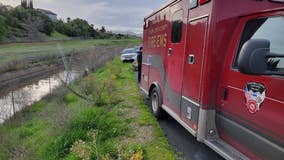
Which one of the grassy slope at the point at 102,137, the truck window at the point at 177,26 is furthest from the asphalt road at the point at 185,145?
the truck window at the point at 177,26

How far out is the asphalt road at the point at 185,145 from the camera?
13.0 feet

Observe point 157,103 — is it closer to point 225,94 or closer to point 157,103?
point 157,103

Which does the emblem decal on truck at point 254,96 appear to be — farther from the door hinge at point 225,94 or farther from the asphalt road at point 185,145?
the asphalt road at point 185,145

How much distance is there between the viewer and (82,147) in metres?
3.07

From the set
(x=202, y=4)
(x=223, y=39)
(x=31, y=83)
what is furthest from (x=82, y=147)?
(x=31, y=83)

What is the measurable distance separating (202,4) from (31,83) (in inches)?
718

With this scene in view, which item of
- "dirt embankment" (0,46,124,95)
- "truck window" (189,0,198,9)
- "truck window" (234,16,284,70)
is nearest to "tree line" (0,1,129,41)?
"dirt embankment" (0,46,124,95)

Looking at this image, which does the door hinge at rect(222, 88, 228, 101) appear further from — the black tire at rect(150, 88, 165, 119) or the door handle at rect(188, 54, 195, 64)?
the black tire at rect(150, 88, 165, 119)

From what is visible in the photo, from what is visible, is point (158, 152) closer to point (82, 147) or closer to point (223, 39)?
point (82, 147)

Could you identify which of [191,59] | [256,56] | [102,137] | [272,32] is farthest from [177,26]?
[102,137]

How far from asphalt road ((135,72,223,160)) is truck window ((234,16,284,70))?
7.13 feet

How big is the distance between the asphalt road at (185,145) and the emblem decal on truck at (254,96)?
170cm

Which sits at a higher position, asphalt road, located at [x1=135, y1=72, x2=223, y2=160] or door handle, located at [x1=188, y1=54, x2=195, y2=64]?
door handle, located at [x1=188, y1=54, x2=195, y2=64]

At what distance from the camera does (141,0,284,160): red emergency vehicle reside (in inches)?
88.7
